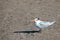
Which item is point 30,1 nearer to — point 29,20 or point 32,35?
point 29,20

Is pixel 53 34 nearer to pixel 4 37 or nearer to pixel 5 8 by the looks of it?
pixel 4 37

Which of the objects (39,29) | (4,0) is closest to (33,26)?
(39,29)

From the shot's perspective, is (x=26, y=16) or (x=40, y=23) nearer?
(x=40, y=23)

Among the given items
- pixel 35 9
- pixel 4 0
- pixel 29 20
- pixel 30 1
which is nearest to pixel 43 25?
pixel 29 20

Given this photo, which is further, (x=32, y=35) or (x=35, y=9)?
(x=35, y=9)

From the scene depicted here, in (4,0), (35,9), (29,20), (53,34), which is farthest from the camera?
(4,0)

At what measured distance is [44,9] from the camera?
93.4 inches

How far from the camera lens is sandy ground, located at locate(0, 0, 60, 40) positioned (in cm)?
204

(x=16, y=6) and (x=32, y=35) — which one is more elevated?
(x=16, y=6)

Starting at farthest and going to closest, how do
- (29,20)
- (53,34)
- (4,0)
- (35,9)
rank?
1. (4,0)
2. (35,9)
3. (29,20)
4. (53,34)

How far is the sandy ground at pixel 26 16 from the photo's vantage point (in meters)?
2.04

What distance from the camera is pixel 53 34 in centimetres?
204

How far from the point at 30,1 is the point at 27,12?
8.8 inches

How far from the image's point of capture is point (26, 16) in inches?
90.3
